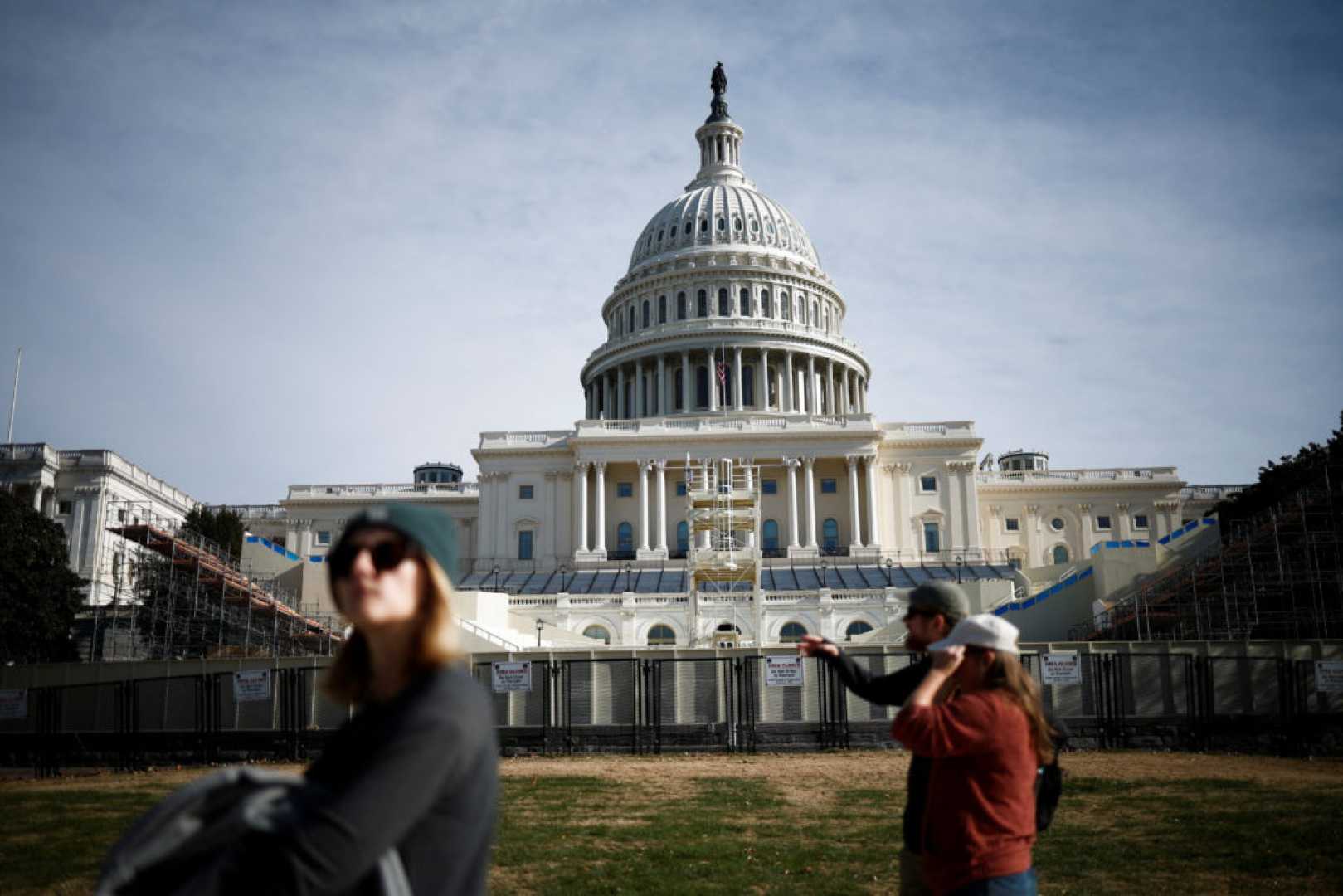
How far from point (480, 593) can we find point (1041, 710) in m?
57.9

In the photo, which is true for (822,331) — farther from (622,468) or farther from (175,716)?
(175,716)

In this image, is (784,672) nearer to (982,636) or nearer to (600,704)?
(600,704)

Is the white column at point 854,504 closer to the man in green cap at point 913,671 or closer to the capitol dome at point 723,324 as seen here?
the capitol dome at point 723,324

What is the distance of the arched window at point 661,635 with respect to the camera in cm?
6650

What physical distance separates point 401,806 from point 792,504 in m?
90.2

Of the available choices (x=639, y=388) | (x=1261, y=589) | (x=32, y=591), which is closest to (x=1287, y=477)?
(x=1261, y=589)

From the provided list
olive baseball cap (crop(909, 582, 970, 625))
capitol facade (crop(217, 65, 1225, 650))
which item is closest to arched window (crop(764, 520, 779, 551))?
capitol facade (crop(217, 65, 1225, 650))

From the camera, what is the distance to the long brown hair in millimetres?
5699

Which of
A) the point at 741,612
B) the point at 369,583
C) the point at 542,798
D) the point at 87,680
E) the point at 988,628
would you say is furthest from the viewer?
the point at 741,612

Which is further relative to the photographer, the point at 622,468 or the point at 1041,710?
the point at 622,468

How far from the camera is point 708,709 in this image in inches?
1196

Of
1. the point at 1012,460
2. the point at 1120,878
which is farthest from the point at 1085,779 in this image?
the point at 1012,460

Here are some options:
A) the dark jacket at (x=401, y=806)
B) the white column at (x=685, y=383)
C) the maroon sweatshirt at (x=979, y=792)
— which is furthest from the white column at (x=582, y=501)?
the dark jacket at (x=401, y=806)

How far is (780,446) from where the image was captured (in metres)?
95.1
